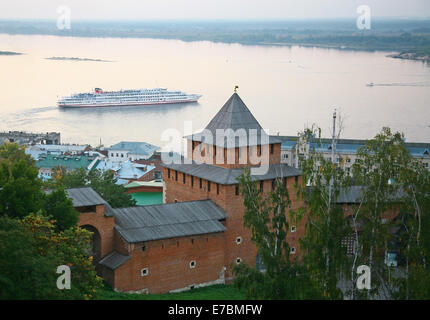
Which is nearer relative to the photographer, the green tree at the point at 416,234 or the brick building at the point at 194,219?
the green tree at the point at 416,234

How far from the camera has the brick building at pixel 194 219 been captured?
15.1 meters

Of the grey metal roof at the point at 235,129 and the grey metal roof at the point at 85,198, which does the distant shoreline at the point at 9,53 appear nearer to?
the grey metal roof at the point at 235,129

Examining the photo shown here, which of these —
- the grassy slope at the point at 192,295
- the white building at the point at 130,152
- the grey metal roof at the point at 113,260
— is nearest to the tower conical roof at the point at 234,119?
the grassy slope at the point at 192,295

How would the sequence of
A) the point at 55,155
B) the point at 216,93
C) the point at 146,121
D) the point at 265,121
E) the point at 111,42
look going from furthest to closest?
the point at 111,42, the point at 216,93, the point at 146,121, the point at 265,121, the point at 55,155

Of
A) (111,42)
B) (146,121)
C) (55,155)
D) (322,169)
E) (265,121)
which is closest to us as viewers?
(322,169)

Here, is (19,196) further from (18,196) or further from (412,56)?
(412,56)

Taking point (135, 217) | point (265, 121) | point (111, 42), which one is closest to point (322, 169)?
point (135, 217)

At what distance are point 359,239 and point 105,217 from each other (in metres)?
5.36

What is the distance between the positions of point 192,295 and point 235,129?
169 inches

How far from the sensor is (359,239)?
1273cm

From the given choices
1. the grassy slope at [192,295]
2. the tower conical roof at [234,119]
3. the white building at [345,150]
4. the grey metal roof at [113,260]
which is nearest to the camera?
the grassy slope at [192,295]

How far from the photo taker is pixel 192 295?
15.2m

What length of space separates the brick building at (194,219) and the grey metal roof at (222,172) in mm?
23
